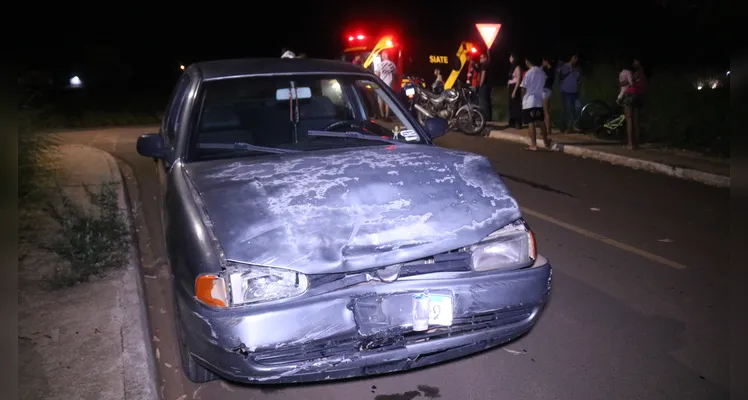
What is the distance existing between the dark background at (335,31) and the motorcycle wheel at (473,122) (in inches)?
155

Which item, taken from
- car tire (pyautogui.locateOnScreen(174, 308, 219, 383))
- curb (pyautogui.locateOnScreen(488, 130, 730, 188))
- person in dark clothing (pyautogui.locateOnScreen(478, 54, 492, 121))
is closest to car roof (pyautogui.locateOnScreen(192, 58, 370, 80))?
car tire (pyautogui.locateOnScreen(174, 308, 219, 383))

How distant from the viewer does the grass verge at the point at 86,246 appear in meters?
4.79

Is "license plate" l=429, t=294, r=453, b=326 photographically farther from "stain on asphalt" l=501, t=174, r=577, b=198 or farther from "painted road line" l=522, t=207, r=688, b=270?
"stain on asphalt" l=501, t=174, r=577, b=198

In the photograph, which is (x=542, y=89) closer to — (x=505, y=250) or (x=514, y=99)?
(x=514, y=99)

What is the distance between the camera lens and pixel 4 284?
11.3 feet

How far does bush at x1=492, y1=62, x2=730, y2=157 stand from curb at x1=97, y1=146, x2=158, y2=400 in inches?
352

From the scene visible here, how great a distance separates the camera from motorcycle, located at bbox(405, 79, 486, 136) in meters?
14.3

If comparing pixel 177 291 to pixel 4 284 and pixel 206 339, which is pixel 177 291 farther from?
pixel 4 284

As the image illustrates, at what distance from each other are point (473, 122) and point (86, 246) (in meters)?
10.6

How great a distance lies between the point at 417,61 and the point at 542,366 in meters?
24.5

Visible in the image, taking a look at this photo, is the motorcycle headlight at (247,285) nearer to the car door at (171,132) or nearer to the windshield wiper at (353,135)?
the car door at (171,132)

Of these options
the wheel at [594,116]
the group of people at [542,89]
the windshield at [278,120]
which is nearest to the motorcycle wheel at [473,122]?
the group of people at [542,89]

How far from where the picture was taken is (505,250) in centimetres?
328

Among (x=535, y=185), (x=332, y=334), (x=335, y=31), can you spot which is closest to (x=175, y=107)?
(x=332, y=334)
